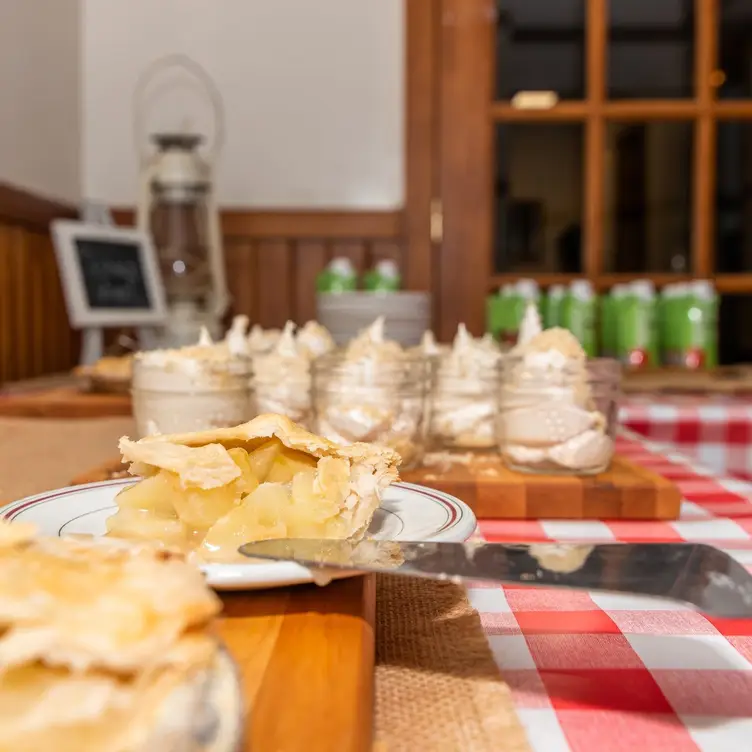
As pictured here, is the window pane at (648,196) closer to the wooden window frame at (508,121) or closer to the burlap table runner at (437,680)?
the wooden window frame at (508,121)

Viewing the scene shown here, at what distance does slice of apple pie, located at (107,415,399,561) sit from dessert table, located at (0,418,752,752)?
46mm

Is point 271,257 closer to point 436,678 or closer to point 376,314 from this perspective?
point 376,314

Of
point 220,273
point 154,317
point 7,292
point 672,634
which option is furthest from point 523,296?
point 672,634

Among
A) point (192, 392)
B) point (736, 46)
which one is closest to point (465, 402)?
point (192, 392)

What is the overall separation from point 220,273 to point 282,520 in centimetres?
213

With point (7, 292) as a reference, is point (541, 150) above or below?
above

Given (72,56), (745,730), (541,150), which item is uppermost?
(72,56)

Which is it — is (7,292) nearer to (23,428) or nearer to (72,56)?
(72,56)

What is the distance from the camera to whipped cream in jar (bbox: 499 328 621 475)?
0.88 m

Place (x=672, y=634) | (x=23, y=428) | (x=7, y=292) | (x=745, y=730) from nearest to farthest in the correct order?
(x=745, y=730)
(x=672, y=634)
(x=23, y=428)
(x=7, y=292)

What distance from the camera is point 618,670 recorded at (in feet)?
1.45

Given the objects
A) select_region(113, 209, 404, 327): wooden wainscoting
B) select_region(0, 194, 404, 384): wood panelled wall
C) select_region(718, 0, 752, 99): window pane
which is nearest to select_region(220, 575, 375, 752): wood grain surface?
select_region(0, 194, 404, 384): wood panelled wall

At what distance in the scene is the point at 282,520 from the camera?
0.51 meters

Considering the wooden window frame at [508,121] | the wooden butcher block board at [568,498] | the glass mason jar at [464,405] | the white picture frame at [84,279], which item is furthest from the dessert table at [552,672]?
the wooden window frame at [508,121]
